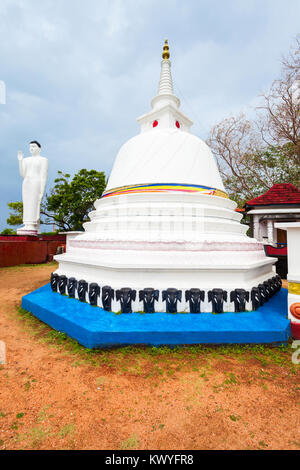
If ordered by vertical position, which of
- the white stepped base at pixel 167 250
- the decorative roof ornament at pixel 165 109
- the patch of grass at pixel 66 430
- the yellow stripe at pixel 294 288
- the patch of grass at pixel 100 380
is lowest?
the patch of grass at pixel 66 430

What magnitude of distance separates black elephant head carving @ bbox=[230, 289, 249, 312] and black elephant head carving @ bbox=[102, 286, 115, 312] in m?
2.26

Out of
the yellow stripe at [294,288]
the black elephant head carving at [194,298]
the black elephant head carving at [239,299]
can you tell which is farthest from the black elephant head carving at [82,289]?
the yellow stripe at [294,288]

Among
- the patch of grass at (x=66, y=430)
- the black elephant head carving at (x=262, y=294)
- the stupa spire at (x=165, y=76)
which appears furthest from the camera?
the stupa spire at (x=165, y=76)

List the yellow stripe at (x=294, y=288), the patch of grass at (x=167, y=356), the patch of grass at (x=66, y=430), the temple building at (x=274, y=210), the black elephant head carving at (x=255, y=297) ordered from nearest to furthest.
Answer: the patch of grass at (x=66, y=430)
the patch of grass at (x=167, y=356)
the yellow stripe at (x=294, y=288)
the black elephant head carving at (x=255, y=297)
the temple building at (x=274, y=210)

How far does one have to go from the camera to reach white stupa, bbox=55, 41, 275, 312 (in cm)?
442

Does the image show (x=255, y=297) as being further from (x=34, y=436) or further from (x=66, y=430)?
(x=34, y=436)

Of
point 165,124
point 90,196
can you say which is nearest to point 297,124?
point 165,124

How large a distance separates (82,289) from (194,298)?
2.35 meters

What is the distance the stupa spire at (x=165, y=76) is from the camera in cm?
852

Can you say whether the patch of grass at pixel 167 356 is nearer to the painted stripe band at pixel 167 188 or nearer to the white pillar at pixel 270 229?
the painted stripe band at pixel 167 188

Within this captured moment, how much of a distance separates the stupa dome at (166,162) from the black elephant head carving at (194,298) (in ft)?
10.3

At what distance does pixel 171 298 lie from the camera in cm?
415

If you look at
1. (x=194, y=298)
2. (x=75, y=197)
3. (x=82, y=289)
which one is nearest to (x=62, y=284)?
(x=82, y=289)

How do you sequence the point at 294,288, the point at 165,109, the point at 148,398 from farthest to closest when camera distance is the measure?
the point at 165,109
the point at 294,288
the point at 148,398
